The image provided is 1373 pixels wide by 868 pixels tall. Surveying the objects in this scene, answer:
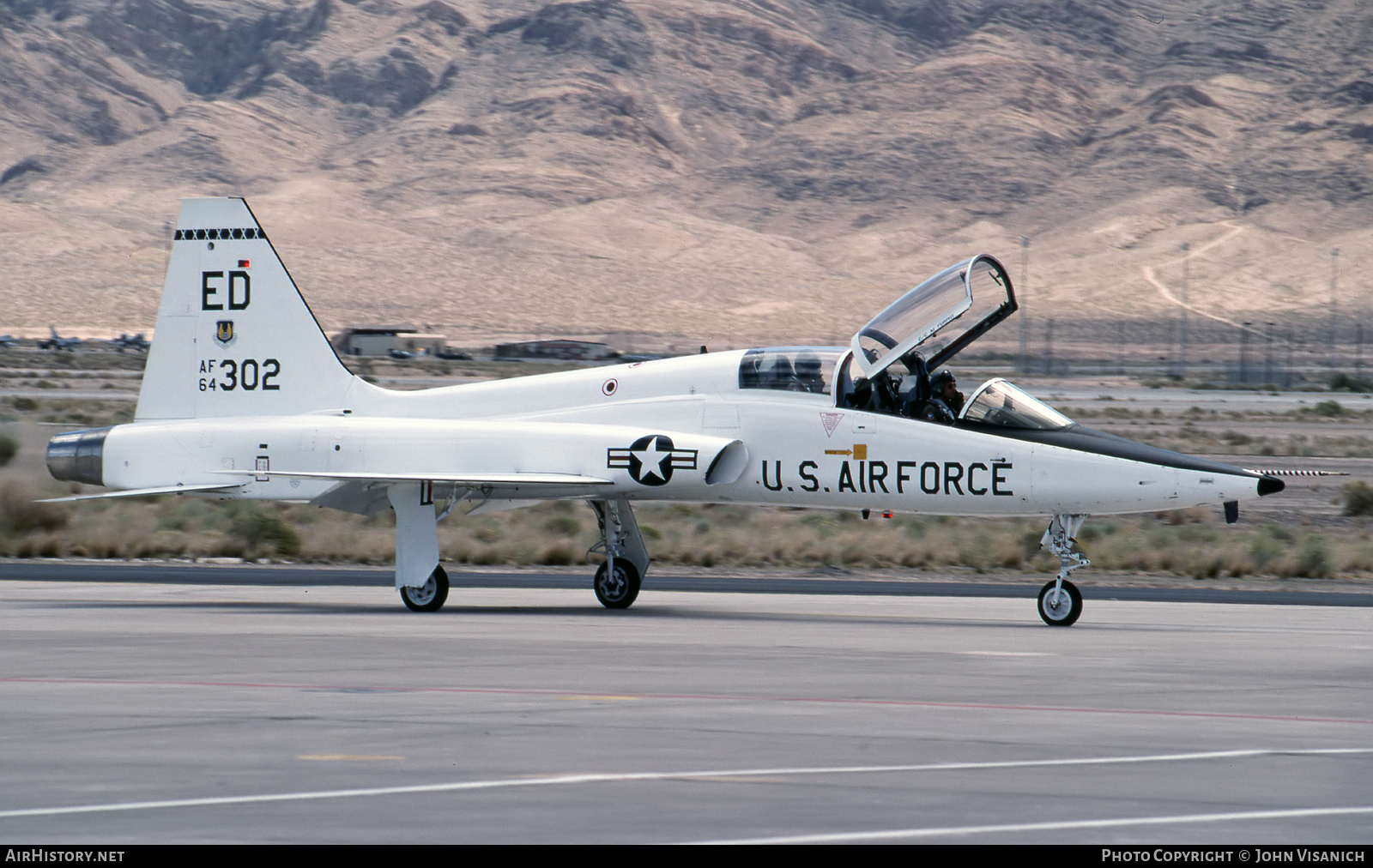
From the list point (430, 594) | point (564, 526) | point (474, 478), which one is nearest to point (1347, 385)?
point (564, 526)

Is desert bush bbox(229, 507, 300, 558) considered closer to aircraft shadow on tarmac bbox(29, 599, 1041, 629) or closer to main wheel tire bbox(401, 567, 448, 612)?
aircraft shadow on tarmac bbox(29, 599, 1041, 629)

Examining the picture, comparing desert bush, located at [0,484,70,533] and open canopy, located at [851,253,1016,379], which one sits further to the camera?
desert bush, located at [0,484,70,533]

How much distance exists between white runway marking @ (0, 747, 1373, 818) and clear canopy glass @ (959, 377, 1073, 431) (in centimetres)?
697

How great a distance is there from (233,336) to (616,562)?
4.81 metres

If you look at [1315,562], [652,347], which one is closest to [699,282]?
[652,347]

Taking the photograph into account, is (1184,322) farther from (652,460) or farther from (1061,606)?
(652,460)

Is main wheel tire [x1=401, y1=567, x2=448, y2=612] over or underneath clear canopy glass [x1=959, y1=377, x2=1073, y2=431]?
underneath

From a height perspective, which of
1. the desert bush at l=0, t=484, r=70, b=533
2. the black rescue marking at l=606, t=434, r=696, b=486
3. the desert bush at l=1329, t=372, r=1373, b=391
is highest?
the desert bush at l=1329, t=372, r=1373, b=391

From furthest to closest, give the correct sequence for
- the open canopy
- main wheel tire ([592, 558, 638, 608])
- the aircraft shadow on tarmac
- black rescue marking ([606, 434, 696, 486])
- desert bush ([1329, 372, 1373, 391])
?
desert bush ([1329, 372, 1373, 391]) → main wheel tire ([592, 558, 638, 608]) → black rescue marking ([606, 434, 696, 486]) → the aircraft shadow on tarmac → the open canopy

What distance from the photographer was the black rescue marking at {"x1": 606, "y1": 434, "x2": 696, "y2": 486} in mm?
16703

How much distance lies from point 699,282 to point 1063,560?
127 meters

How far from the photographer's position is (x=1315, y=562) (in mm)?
23438

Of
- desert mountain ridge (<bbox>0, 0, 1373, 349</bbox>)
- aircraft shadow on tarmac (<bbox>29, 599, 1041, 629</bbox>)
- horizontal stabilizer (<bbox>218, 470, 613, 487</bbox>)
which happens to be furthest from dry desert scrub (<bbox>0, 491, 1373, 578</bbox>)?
desert mountain ridge (<bbox>0, 0, 1373, 349</bbox>)

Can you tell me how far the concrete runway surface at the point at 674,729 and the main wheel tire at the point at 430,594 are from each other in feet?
0.97
